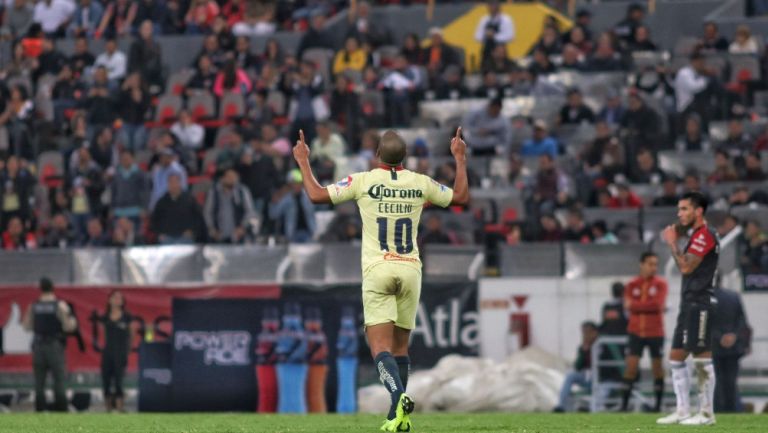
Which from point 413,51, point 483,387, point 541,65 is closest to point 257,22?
point 413,51

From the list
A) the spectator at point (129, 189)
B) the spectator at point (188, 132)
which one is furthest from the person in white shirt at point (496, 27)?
the spectator at point (129, 189)

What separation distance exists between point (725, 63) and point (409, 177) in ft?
52.9

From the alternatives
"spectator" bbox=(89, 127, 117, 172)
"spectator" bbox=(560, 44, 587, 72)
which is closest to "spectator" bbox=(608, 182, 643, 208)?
"spectator" bbox=(560, 44, 587, 72)

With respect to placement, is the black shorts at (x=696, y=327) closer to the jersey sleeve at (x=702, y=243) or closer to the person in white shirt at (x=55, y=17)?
the jersey sleeve at (x=702, y=243)

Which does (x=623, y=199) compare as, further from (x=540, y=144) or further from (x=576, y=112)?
(x=576, y=112)

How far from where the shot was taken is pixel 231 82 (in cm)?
3025

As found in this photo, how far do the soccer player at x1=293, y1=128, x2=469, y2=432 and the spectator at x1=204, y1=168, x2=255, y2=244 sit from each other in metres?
12.6

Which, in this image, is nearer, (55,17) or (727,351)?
(727,351)

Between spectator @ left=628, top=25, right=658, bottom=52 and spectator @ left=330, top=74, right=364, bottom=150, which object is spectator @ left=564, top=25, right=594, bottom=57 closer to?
spectator @ left=628, top=25, right=658, bottom=52

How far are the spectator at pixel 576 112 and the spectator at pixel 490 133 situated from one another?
1.16 metres

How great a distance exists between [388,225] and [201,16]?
20678mm

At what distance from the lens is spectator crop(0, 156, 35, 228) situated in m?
27.2

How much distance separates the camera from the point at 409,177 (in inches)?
525

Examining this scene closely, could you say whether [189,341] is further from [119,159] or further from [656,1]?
[656,1]
